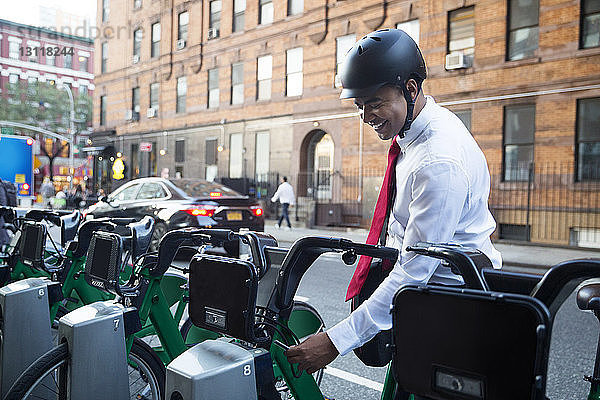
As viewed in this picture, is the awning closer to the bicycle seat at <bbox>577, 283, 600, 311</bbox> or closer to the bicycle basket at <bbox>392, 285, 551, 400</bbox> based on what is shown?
the bicycle seat at <bbox>577, 283, 600, 311</bbox>

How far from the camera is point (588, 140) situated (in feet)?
52.1

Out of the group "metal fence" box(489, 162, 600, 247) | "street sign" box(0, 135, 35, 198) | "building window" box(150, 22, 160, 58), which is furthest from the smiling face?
"building window" box(150, 22, 160, 58)

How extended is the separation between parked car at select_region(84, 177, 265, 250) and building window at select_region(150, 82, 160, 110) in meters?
21.5

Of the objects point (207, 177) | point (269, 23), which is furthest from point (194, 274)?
point (207, 177)

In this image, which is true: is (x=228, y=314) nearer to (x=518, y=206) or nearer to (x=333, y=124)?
(x=518, y=206)

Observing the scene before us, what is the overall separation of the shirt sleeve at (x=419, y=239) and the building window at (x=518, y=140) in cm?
1607

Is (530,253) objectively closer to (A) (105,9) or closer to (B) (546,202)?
(B) (546,202)

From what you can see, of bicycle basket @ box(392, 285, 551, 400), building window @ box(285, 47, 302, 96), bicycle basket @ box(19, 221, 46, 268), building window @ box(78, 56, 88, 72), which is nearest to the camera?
bicycle basket @ box(392, 285, 551, 400)

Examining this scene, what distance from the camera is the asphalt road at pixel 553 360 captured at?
4387mm

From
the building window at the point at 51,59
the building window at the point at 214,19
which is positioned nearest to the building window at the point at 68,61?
the building window at the point at 51,59

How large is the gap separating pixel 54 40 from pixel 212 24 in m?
39.2

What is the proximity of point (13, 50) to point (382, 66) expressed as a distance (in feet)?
207

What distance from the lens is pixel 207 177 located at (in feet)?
93.8

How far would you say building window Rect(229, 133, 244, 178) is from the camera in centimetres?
2667
